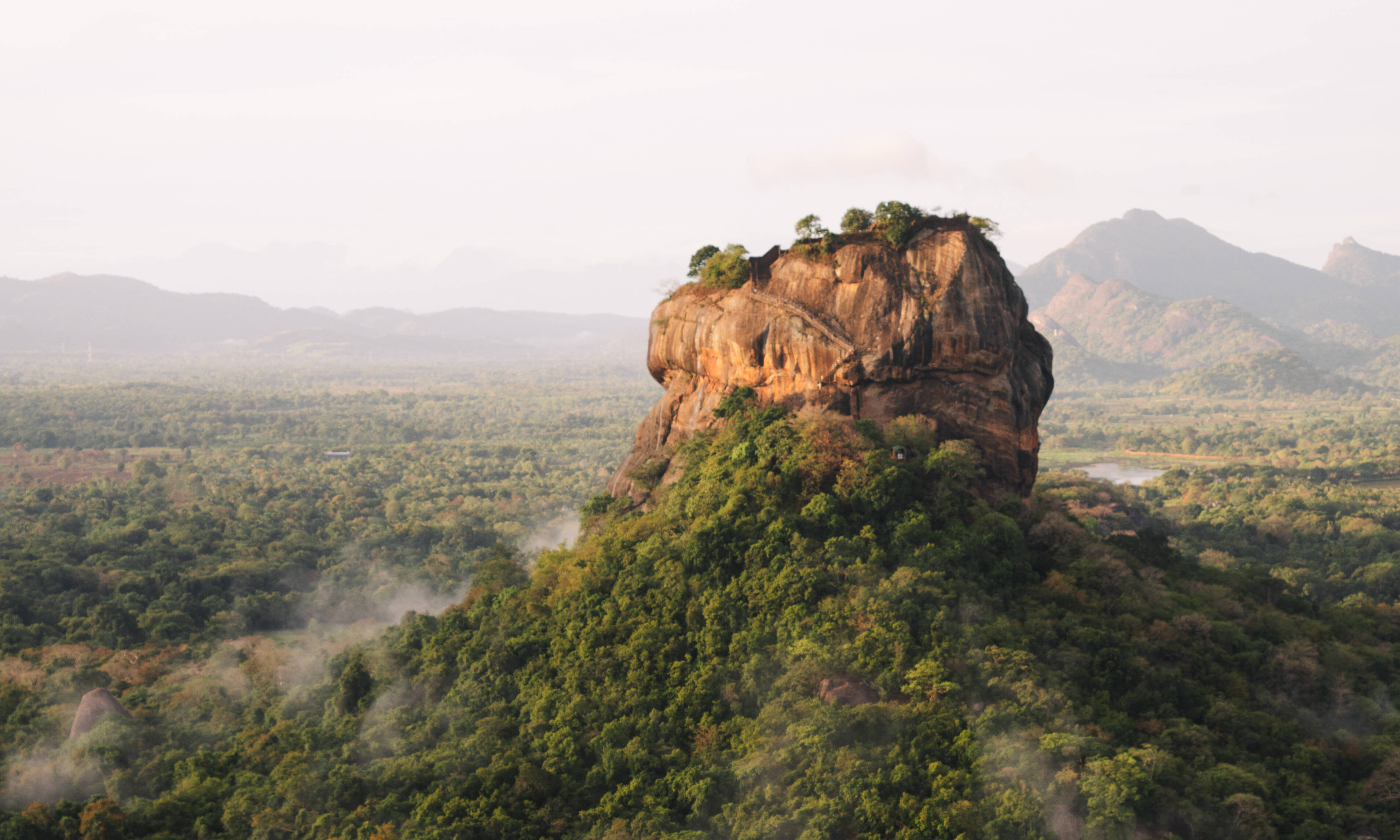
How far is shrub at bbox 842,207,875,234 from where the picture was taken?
31312mm

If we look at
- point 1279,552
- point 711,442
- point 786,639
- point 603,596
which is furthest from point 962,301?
point 1279,552

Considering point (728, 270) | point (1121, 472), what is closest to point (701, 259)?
point (728, 270)

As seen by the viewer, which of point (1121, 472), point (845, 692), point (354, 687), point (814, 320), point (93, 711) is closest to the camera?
point (845, 692)

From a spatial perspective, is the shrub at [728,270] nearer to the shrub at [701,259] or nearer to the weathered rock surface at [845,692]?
the shrub at [701,259]

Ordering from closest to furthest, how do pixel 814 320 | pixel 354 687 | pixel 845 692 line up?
pixel 845 692 → pixel 814 320 → pixel 354 687

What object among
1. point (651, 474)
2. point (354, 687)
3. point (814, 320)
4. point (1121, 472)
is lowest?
point (1121, 472)

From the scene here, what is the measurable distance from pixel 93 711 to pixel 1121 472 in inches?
3951

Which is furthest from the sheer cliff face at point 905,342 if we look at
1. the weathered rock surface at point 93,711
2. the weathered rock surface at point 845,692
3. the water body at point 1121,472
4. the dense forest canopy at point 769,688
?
the water body at point 1121,472

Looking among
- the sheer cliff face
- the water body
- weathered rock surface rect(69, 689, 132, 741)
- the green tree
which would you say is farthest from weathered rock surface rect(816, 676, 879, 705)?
the water body

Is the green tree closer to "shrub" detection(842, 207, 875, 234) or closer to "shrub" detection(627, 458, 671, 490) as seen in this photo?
"shrub" detection(627, 458, 671, 490)

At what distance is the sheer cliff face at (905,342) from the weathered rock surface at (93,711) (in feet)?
76.8

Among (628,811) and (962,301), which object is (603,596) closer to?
(628,811)

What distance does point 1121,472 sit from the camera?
10756cm

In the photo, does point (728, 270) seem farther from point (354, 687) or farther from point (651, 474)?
point (354, 687)
